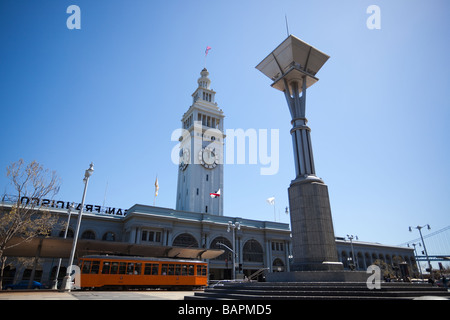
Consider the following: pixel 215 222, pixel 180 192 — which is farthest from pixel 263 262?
pixel 180 192

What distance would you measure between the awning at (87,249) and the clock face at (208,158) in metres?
24.9

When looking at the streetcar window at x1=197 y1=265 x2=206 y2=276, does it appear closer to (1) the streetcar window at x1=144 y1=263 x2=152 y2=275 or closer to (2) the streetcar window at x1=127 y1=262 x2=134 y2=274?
(1) the streetcar window at x1=144 y1=263 x2=152 y2=275

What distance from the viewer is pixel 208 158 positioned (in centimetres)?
6038

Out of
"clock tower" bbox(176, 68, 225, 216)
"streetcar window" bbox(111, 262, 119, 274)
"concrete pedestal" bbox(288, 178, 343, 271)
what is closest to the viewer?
"concrete pedestal" bbox(288, 178, 343, 271)

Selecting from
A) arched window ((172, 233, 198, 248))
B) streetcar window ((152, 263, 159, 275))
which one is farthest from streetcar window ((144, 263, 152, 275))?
arched window ((172, 233, 198, 248))

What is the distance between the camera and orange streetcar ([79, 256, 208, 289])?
22969mm

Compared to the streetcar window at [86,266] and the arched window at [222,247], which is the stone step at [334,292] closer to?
the streetcar window at [86,266]

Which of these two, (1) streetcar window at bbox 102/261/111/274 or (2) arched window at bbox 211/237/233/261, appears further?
(2) arched window at bbox 211/237/233/261

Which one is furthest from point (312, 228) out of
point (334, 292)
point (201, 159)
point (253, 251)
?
point (201, 159)

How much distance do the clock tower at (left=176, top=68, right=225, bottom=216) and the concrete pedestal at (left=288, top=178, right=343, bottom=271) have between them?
3641 centimetres

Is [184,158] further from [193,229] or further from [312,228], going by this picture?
[312,228]

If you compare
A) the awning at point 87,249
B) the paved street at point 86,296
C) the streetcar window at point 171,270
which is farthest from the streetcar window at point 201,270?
the paved street at point 86,296
